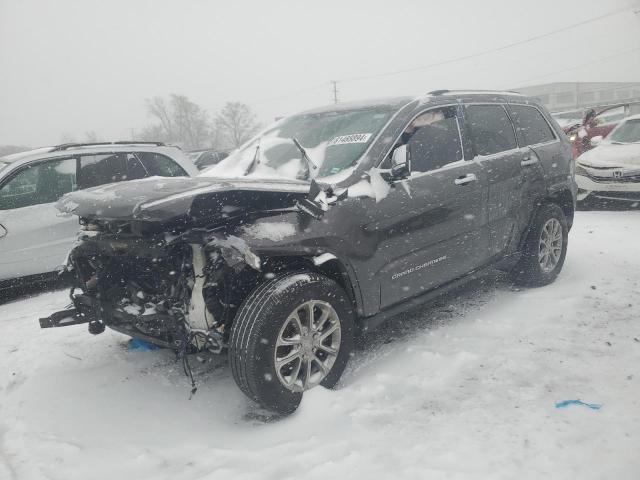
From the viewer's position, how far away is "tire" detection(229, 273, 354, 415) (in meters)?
2.39

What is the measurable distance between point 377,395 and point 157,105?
96151 mm

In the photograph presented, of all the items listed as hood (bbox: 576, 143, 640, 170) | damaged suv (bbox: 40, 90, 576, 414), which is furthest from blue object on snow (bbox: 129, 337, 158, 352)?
hood (bbox: 576, 143, 640, 170)

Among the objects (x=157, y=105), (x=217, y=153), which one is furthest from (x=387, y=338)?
(x=157, y=105)

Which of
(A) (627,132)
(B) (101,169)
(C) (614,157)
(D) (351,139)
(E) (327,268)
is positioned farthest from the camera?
(A) (627,132)

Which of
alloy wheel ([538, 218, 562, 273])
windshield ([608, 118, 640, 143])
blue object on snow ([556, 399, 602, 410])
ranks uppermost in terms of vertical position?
windshield ([608, 118, 640, 143])

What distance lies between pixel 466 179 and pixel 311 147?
1.19m

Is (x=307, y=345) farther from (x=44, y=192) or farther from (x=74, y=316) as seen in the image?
(x=44, y=192)

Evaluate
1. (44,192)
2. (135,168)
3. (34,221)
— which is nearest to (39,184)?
(44,192)

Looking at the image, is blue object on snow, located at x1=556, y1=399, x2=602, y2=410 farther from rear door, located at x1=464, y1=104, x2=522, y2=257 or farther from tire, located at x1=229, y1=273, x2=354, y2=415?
rear door, located at x1=464, y1=104, x2=522, y2=257

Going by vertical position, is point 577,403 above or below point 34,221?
below

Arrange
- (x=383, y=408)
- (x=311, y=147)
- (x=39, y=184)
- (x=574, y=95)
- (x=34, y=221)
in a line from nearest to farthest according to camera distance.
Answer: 1. (x=383, y=408)
2. (x=311, y=147)
3. (x=34, y=221)
4. (x=39, y=184)
5. (x=574, y=95)

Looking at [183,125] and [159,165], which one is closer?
[159,165]

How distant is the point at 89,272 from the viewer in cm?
312

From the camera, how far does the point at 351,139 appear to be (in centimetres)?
322
